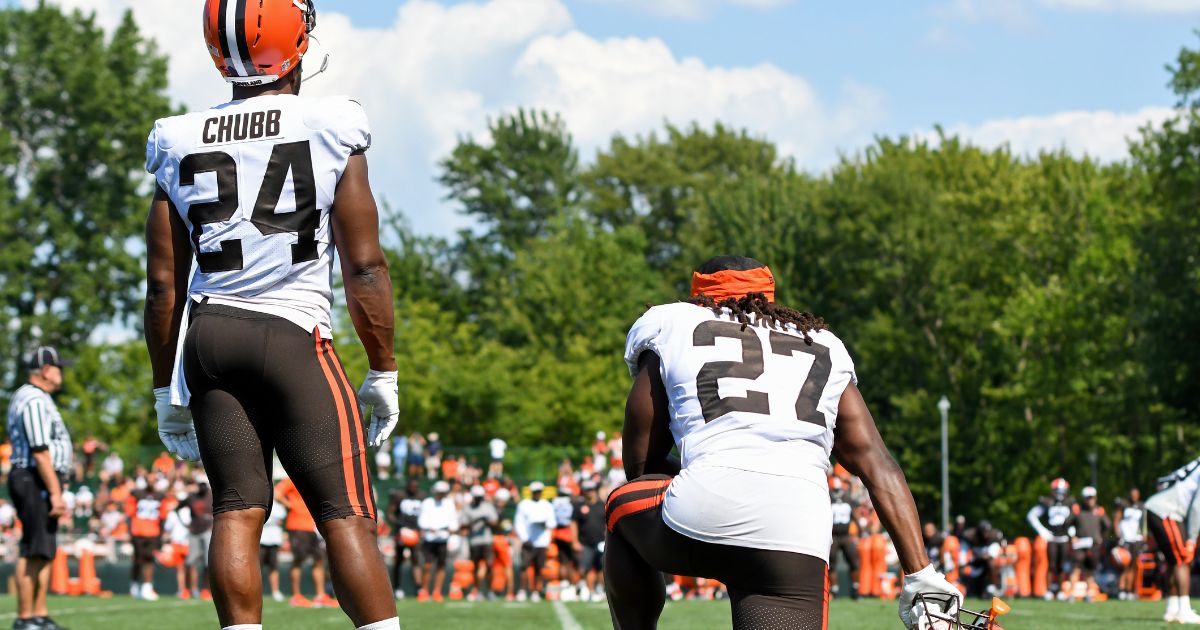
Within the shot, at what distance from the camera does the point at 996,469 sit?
5097 cm

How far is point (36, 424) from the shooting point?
10180 mm

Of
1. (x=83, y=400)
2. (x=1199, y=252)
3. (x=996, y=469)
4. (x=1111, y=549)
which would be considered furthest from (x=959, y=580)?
(x=83, y=400)

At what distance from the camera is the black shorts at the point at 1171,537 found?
1340 centimetres

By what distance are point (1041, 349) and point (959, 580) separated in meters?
25.1

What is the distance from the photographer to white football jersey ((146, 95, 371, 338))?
170 inches

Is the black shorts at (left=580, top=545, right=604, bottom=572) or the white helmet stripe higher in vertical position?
the white helmet stripe

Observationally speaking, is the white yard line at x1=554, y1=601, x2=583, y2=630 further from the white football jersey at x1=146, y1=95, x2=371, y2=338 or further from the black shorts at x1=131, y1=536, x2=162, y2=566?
the white football jersey at x1=146, y1=95, x2=371, y2=338

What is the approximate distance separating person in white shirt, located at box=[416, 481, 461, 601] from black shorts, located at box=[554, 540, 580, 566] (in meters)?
1.70

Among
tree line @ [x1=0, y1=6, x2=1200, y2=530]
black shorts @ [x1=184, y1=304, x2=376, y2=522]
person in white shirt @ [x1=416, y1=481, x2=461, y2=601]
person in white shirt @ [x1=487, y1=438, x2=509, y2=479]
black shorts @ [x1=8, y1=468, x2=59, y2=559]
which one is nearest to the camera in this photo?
black shorts @ [x1=184, y1=304, x2=376, y2=522]

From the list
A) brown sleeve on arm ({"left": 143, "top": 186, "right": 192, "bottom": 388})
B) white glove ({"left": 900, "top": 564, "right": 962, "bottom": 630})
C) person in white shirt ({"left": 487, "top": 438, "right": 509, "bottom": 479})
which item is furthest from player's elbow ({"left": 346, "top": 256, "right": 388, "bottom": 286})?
person in white shirt ({"left": 487, "top": 438, "right": 509, "bottom": 479})

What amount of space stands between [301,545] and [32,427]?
1218cm

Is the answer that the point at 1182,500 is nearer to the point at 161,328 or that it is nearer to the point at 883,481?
the point at 883,481

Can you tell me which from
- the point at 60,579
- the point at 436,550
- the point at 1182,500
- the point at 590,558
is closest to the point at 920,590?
the point at 1182,500

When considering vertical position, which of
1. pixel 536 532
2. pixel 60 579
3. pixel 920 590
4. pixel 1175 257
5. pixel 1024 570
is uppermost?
pixel 1175 257
